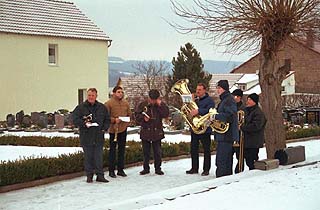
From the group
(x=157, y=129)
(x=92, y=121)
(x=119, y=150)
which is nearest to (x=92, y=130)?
(x=92, y=121)

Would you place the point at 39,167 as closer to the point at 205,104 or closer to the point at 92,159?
the point at 92,159

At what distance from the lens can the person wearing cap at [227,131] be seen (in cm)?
1043

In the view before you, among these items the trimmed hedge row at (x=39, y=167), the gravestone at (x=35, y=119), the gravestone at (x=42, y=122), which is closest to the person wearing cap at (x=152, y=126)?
the trimmed hedge row at (x=39, y=167)

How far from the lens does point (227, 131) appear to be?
10.5m

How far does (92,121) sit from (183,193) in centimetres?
317

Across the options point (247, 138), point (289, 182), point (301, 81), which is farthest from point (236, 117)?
point (301, 81)

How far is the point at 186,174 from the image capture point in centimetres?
1192

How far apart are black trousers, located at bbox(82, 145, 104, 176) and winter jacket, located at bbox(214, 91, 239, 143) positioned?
221 centimetres

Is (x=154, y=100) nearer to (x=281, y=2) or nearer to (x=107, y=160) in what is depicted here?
(x=107, y=160)

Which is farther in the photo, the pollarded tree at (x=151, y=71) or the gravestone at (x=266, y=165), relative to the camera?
the pollarded tree at (x=151, y=71)

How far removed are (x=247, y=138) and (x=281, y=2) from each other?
292 centimetres

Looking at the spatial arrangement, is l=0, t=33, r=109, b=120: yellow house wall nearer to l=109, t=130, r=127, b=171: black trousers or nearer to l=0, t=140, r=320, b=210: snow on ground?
l=109, t=130, r=127, b=171: black trousers

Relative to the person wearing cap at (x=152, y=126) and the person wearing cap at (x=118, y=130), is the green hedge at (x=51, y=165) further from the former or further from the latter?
the person wearing cap at (x=152, y=126)

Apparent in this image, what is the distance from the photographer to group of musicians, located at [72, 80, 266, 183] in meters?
10.6
